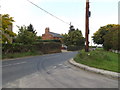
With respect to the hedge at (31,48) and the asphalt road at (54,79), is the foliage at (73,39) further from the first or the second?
the asphalt road at (54,79)

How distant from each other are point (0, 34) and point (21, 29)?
49.3ft

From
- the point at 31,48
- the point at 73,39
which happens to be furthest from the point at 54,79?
the point at 73,39

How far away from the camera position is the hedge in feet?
72.9

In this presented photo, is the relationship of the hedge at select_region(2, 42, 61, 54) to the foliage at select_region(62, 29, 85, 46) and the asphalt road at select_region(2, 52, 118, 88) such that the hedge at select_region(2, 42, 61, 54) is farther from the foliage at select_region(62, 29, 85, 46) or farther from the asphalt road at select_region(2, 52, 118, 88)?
the foliage at select_region(62, 29, 85, 46)

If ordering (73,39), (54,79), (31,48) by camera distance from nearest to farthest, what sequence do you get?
(54,79) → (31,48) → (73,39)

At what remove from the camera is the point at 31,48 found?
29.1 meters

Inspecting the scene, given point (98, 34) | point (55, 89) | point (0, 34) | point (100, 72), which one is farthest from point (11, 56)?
point (98, 34)

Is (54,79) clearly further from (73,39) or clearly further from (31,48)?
(73,39)

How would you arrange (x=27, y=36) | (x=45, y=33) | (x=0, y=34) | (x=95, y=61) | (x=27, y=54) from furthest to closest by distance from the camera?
(x=45, y=33)
(x=27, y=36)
(x=27, y=54)
(x=0, y=34)
(x=95, y=61)

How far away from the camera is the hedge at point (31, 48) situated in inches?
875

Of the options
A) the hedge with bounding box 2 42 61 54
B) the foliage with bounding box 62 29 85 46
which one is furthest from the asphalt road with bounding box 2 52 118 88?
the foliage with bounding box 62 29 85 46

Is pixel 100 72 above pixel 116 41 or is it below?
below

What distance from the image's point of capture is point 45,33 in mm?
87812

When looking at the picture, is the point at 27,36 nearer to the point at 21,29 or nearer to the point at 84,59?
the point at 21,29
